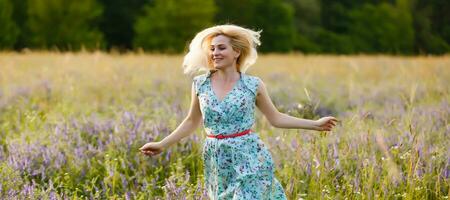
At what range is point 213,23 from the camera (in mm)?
48000

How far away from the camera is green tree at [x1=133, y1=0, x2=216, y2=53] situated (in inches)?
1667

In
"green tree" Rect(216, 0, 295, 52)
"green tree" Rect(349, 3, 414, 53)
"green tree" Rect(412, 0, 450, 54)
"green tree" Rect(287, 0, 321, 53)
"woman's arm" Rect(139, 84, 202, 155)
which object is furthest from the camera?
"green tree" Rect(287, 0, 321, 53)

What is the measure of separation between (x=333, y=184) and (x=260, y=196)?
35.0 inches

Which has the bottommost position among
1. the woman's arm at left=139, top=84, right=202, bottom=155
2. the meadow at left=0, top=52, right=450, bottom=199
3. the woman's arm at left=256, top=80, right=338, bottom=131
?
the meadow at left=0, top=52, right=450, bottom=199

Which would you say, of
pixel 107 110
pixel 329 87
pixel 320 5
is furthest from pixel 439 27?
pixel 107 110

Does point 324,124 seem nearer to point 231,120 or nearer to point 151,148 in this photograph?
point 231,120

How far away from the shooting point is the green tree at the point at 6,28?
33.6m

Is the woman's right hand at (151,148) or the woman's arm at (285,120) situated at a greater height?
the woman's arm at (285,120)

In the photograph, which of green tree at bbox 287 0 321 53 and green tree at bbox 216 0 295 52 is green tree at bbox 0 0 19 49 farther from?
green tree at bbox 287 0 321 53

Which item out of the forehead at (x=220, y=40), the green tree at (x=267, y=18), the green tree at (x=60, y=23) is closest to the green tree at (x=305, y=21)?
the green tree at (x=267, y=18)

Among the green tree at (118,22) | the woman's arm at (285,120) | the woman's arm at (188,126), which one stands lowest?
the green tree at (118,22)

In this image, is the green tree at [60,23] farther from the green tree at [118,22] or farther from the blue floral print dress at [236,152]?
the blue floral print dress at [236,152]

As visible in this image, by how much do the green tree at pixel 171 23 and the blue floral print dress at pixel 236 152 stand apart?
3906 cm

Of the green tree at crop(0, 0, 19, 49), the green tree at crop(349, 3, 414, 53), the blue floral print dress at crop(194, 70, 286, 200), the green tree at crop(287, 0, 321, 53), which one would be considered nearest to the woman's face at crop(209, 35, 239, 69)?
the blue floral print dress at crop(194, 70, 286, 200)
